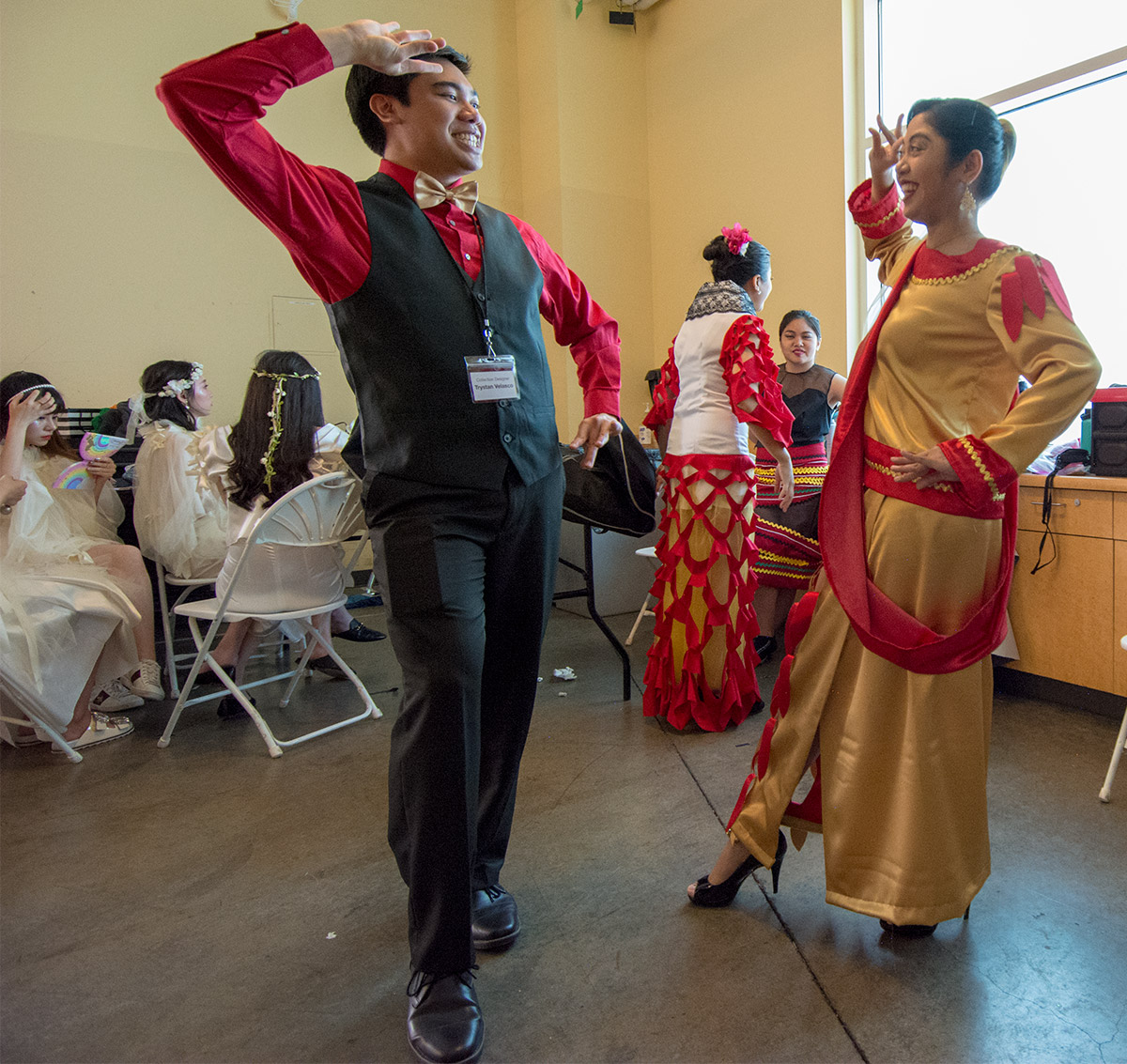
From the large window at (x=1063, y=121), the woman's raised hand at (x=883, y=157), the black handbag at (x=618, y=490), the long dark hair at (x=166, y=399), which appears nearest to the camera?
the woman's raised hand at (x=883, y=157)

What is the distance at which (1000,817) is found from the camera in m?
2.20

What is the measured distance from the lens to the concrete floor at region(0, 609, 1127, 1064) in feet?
4.71

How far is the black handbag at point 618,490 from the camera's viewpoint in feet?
9.88

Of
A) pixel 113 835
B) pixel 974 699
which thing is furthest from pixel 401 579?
pixel 113 835

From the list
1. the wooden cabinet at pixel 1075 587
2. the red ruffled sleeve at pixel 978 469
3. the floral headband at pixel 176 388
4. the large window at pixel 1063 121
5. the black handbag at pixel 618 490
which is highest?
the large window at pixel 1063 121

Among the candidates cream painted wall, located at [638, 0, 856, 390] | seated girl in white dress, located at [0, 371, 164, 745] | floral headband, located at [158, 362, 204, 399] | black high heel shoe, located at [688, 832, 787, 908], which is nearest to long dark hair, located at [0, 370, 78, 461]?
seated girl in white dress, located at [0, 371, 164, 745]

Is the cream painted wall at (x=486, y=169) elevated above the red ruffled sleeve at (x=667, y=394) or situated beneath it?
elevated above

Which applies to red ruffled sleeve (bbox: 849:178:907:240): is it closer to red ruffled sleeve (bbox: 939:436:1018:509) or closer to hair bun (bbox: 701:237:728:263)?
red ruffled sleeve (bbox: 939:436:1018:509)

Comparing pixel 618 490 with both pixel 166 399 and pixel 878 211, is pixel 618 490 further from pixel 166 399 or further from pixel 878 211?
pixel 166 399

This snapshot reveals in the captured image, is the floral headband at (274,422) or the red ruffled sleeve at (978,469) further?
the floral headband at (274,422)

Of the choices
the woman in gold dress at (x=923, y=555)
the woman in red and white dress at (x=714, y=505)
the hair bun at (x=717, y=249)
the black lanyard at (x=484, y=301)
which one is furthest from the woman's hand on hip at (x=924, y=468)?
the hair bun at (x=717, y=249)

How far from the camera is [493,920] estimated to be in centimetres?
170

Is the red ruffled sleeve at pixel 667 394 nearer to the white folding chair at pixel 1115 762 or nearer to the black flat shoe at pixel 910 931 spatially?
the white folding chair at pixel 1115 762

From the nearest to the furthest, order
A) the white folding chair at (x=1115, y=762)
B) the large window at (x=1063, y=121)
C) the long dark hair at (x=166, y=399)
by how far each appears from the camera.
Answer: the white folding chair at (x=1115, y=762) → the large window at (x=1063, y=121) → the long dark hair at (x=166, y=399)
